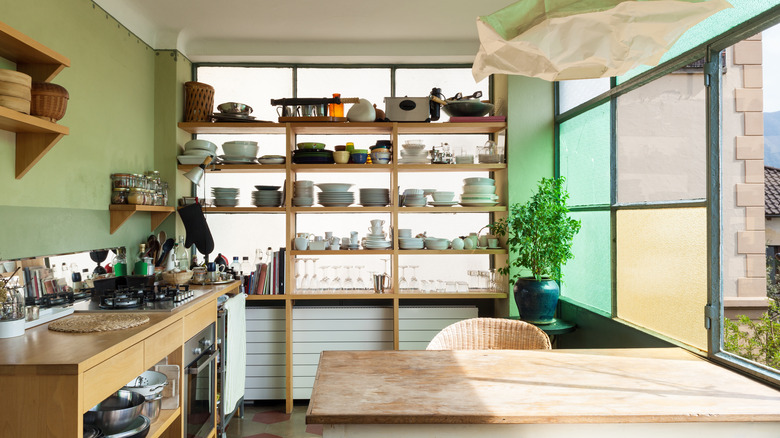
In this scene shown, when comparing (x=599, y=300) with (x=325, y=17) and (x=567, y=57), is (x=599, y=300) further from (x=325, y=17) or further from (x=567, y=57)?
(x=325, y=17)

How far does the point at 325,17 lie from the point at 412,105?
0.95 m

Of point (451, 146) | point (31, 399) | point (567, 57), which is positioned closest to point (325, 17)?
point (451, 146)

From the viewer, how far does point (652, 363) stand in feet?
7.04

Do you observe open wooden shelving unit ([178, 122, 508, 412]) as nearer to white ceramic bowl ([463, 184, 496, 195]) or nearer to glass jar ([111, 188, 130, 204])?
white ceramic bowl ([463, 184, 496, 195])

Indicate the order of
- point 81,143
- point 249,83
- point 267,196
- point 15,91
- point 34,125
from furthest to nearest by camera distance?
point 249,83
point 267,196
point 81,143
point 34,125
point 15,91

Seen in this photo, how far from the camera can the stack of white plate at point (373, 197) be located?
165 inches

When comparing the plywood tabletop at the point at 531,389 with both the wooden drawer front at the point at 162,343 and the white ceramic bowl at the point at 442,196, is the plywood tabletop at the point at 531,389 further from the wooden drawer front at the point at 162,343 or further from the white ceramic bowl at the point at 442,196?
the white ceramic bowl at the point at 442,196

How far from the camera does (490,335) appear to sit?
2715mm

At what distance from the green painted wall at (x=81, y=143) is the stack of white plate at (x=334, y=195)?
1.37m

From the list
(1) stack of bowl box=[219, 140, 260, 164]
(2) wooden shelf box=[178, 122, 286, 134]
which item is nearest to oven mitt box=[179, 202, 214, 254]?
(1) stack of bowl box=[219, 140, 260, 164]

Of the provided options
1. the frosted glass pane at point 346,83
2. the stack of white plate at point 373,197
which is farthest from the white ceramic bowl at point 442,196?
→ the frosted glass pane at point 346,83

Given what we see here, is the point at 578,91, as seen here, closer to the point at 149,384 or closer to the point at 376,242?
the point at 376,242

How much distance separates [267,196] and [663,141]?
9.46 feet

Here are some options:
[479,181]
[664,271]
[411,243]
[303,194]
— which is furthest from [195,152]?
[664,271]
